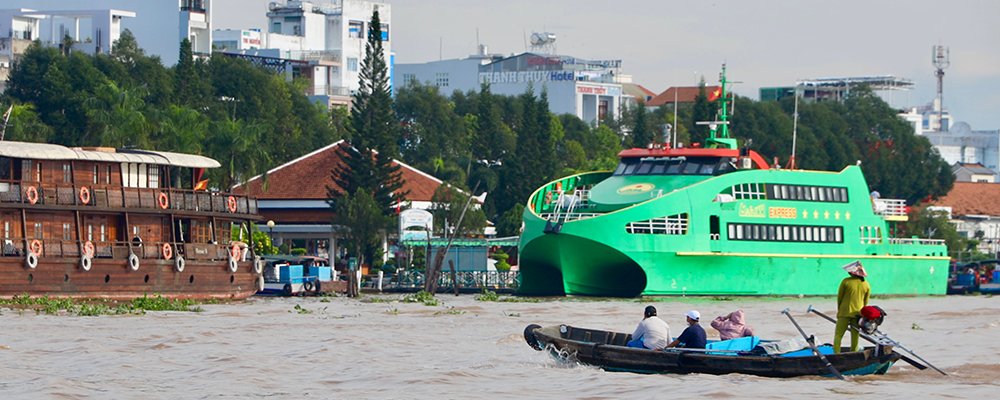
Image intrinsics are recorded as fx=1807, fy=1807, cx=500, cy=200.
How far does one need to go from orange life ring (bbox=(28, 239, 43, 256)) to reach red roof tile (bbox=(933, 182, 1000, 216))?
273ft

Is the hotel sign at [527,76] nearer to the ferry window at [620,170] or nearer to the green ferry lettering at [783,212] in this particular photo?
the ferry window at [620,170]

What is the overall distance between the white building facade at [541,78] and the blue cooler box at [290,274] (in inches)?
2687

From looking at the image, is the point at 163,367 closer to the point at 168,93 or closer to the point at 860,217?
the point at 860,217

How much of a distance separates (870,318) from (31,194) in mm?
24483

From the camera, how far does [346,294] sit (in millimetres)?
56344

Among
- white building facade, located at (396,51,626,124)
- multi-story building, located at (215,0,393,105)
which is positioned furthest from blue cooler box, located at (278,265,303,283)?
white building facade, located at (396,51,626,124)

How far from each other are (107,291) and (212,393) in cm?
2071

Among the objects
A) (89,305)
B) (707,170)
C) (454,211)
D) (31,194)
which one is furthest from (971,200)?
(89,305)

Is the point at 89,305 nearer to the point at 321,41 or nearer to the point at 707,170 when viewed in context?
the point at 707,170

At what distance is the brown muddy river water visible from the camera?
25594 mm

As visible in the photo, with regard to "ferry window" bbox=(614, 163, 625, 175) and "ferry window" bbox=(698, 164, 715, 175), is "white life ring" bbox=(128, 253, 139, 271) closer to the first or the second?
"ferry window" bbox=(614, 163, 625, 175)

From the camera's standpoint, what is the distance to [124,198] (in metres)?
46.9

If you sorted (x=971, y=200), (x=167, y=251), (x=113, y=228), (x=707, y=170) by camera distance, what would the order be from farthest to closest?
(x=971, y=200) → (x=707, y=170) → (x=167, y=251) → (x=113, y=228)

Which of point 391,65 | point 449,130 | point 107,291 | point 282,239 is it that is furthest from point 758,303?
point 391,65
